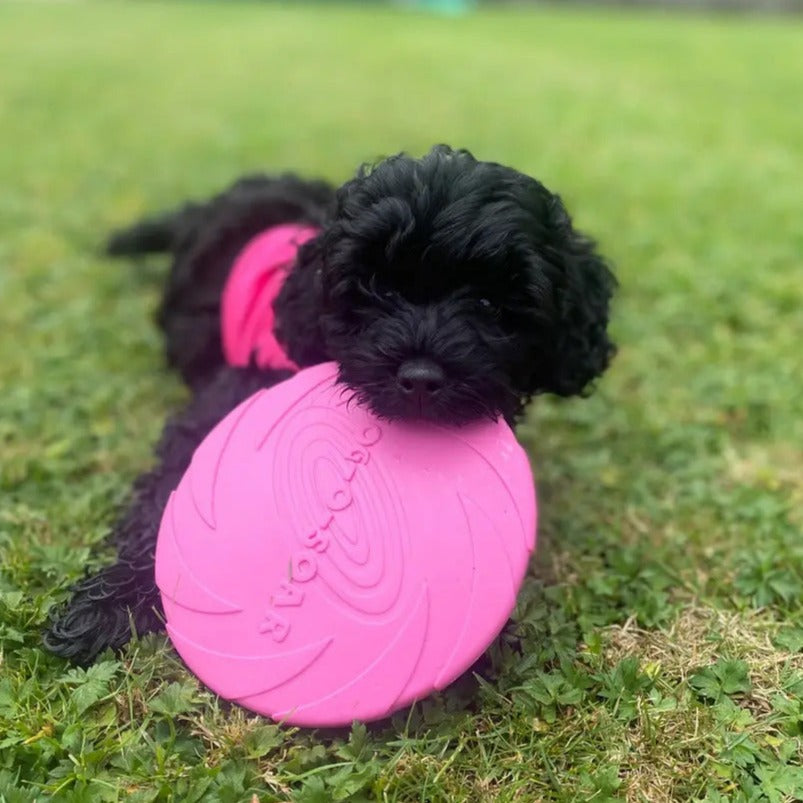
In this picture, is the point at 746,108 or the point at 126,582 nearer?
the point at 126,582

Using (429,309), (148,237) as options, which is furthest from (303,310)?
(148,237)

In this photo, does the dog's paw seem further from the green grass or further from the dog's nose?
the dog's nose

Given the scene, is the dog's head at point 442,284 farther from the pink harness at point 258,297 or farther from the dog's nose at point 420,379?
the pink harness at point 258,297

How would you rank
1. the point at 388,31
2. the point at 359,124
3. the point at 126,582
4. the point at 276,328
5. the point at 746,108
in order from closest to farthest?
the point at 126,582 → the point at 276,328 → the point at 359,124 → the point at 746,108 → the point at 388,31

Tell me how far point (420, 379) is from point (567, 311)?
0.66 meters

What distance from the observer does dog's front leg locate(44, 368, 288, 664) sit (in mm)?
2510

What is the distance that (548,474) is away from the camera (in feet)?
11.9

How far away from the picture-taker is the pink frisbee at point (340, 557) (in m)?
2.24

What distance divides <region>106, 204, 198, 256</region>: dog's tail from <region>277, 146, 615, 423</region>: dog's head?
8.74 feet

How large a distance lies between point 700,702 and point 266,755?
1.21 meters

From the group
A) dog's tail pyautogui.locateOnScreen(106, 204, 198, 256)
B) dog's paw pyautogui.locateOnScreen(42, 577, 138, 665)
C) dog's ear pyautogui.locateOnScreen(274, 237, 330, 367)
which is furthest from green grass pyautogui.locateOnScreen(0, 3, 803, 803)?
dog's ear pyautogui.locateOnScreen(274, 237, 330, 367)

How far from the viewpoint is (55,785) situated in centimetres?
213

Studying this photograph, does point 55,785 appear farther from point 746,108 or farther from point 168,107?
point 746,108

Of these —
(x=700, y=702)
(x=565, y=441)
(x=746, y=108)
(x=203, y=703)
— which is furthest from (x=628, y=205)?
(x=203, y=703)
